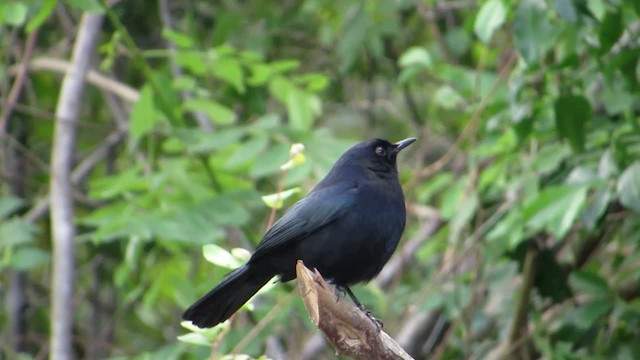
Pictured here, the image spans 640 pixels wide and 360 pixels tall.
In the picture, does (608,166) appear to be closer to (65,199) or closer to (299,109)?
(299,109)

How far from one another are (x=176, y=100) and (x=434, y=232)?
2717 mm

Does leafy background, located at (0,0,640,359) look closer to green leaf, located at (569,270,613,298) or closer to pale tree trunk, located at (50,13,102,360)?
green leaf, located at (569,270,613,298)

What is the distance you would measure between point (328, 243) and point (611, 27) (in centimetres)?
141

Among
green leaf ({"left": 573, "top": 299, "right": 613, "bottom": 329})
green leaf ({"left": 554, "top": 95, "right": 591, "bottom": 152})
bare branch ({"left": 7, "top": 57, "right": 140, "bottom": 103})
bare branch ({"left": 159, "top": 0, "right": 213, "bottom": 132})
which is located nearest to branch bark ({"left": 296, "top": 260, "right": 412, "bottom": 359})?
green leaf ({"left": 554, "top": 95, "right": 591, "bottom": 152})

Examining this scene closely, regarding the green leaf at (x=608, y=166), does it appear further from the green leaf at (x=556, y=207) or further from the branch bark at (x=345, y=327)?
the branch bark at (x=345, y=327)

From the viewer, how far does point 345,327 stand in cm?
382

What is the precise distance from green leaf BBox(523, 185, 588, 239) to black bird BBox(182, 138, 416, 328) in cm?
Answer: 58

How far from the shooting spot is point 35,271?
8438 mm

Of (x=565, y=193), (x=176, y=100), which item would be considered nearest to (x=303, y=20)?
(x=176, y=100)

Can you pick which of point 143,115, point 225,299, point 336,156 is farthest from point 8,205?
point 225,299

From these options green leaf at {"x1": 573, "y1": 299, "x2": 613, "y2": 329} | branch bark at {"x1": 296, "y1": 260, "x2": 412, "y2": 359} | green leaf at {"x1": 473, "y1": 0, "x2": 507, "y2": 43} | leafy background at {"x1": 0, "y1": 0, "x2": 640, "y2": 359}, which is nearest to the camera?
branch bark at {"x1": 296, "y1": 260, "x2": 412, "y2": 359}

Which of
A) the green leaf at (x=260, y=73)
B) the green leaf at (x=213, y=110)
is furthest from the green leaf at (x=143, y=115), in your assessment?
the green leaf at (x=260, y=73)

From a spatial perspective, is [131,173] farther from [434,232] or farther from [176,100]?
[434,232]

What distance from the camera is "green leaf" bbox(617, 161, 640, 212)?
4.95 meters
